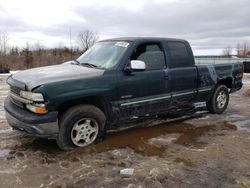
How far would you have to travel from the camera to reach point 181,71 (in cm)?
604

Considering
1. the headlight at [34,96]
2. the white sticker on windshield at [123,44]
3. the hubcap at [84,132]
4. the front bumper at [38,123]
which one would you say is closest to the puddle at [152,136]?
the hubcap at [84,132]

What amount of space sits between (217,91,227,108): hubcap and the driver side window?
224 centimetres

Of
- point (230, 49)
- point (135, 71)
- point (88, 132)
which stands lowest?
point (88, 132)

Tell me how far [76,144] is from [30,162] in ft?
2.60

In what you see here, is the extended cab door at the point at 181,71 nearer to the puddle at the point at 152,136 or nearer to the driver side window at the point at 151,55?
the driver side window at the point at 151,55

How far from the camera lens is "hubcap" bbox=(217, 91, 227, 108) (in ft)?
23.9

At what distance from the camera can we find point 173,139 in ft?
17.5

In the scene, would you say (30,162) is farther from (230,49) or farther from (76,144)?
(230,49)

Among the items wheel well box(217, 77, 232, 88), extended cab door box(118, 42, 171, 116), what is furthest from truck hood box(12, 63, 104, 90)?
wheel well box(217, 77, 232, 88)

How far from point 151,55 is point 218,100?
101 inches

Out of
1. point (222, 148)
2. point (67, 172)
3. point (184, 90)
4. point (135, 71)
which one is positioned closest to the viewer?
point (67, 172)

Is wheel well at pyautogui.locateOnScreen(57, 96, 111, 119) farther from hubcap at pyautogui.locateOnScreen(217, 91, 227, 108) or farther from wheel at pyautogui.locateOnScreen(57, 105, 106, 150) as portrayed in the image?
hubcap at pyautogui.locateOnScreen(217, 91, 227, 108)

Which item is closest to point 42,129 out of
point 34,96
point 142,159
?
point 34,96

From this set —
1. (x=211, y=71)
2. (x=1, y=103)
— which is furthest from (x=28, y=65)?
(x=211, y=71)
